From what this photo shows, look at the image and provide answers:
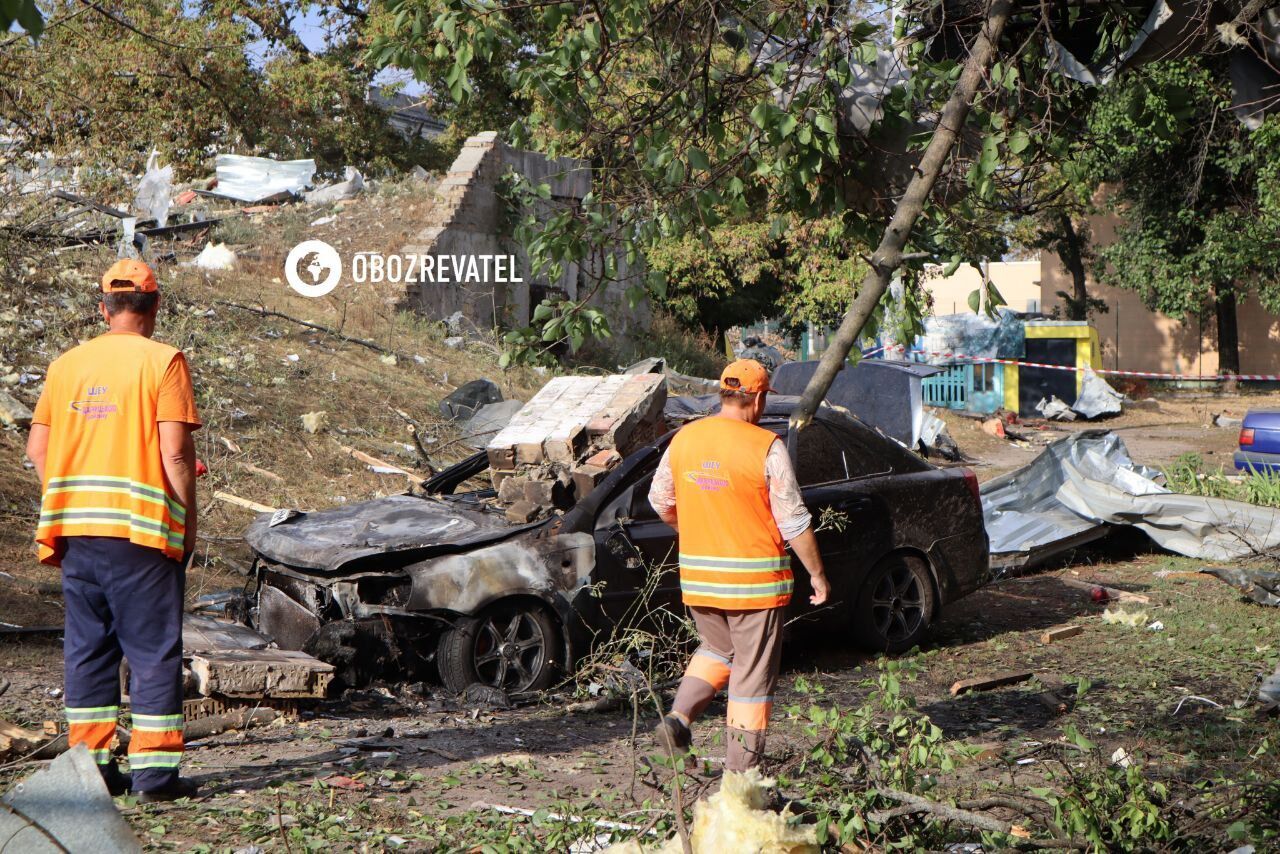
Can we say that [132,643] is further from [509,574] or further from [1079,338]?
[1079,338]

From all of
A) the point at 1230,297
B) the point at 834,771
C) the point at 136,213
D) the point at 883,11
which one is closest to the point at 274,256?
the point at 136,213

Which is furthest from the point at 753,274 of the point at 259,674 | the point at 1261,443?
the point at 259,674

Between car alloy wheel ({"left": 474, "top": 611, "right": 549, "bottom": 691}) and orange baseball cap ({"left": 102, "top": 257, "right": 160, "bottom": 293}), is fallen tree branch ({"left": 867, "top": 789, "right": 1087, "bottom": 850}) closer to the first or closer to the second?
car alloy wheel ({"left": 474, "top": 611, "right": 549, "bottom": 691})

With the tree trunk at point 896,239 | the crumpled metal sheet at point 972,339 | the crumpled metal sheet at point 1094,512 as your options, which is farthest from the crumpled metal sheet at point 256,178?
the tree trunk at point 896,239

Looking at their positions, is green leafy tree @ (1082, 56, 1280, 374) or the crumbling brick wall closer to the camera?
the crumbling brick wall

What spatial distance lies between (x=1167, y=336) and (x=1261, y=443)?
25874 mm

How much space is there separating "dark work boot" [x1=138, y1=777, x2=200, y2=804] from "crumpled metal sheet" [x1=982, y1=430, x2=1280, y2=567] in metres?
6.71

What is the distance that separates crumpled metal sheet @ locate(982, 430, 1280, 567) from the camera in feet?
32.2

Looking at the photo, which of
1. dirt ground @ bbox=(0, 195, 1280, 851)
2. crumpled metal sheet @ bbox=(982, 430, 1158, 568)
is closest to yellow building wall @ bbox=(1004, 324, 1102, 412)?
crumpled metal sheet @ bbox=(982, 430, 1158, 568)

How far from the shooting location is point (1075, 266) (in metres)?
36.0

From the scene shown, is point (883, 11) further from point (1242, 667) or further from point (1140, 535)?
point (1140, 535)

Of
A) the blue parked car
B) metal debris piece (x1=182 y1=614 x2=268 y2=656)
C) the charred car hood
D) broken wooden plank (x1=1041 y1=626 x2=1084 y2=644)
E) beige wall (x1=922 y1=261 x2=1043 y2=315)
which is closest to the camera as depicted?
metal debris piece (x1=182 y1=614 x2=268 y2=656)

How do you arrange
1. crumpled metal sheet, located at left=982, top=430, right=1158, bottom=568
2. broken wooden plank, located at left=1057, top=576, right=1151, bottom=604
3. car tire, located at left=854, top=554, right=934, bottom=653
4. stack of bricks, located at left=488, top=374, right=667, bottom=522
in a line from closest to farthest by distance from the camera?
stack of bricks, located at left=488, top=374, right=667, bottom=522
car tire, located at left=854, top=554, right=934, bottom=653
broken wooden plank, located at left=1057, top=576, right=1151, bottom=604
crumpled metal sheet, located at left=982, top=430, right=1158, bottom=568

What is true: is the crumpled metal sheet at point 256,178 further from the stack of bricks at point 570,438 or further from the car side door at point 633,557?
the car side door at point 633,557
